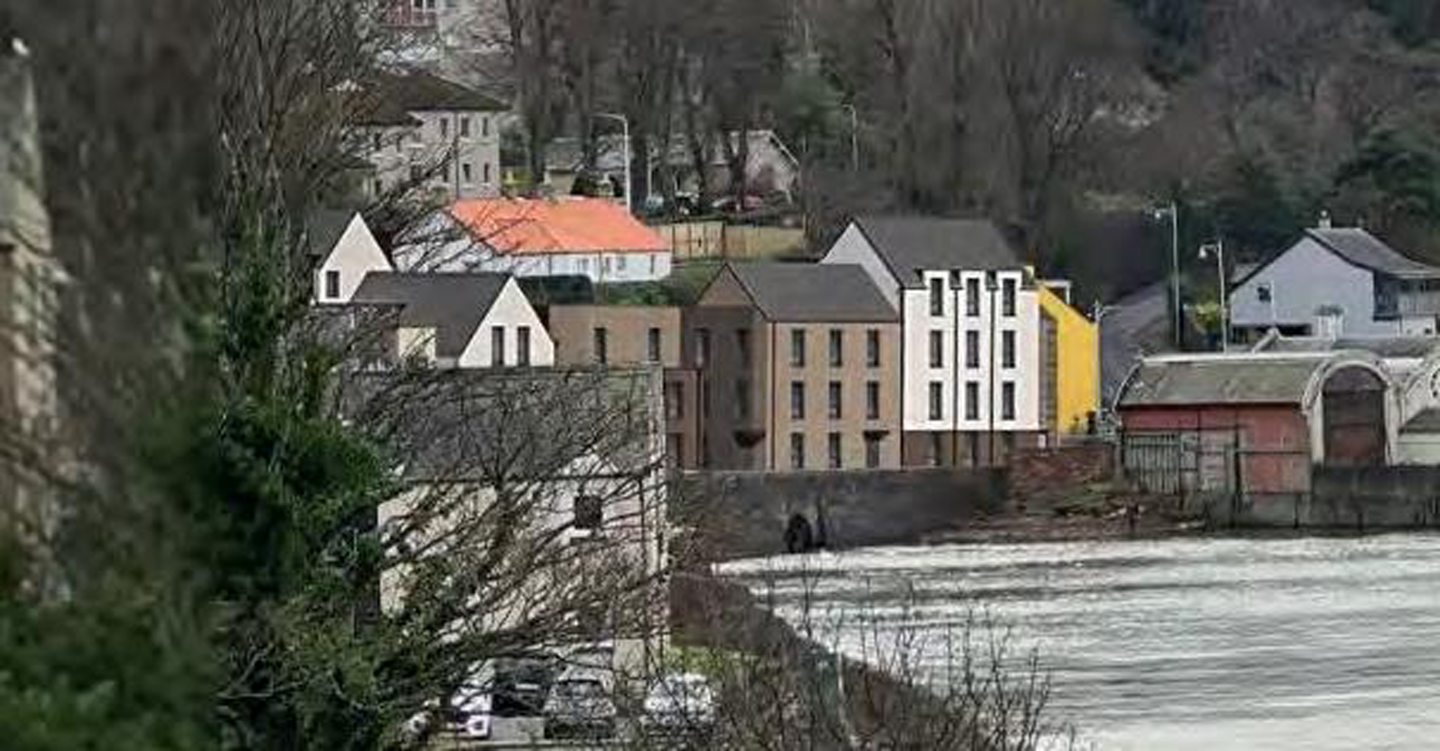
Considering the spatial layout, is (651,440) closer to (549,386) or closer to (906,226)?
(549,386)

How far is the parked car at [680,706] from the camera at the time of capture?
12.1m

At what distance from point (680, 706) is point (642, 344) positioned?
3567 centimetres

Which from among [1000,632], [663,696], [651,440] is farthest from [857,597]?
[663,696]

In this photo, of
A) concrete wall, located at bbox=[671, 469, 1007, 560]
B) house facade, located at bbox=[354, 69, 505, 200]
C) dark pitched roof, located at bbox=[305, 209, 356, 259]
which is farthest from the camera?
concrete wall, located at bbox=[671, 469, 1007, 560]

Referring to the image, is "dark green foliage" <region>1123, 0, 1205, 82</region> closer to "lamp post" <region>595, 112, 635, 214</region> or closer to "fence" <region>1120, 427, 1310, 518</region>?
"lamp post" <region>595, 112, 635, 214</region>

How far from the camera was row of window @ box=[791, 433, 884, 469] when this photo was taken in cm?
5172

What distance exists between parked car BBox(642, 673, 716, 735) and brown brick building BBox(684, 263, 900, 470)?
1428 inches

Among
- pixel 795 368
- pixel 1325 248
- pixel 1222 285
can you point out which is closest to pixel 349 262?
pixel 795 368

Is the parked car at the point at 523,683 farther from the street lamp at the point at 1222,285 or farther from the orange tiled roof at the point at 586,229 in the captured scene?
the street lamp at the point at 1222,285

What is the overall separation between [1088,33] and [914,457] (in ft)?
71.4

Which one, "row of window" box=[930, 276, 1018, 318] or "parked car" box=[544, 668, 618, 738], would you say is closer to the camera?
"parked car" box=[544, 668, 618, 738]

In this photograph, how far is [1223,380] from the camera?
51438mm

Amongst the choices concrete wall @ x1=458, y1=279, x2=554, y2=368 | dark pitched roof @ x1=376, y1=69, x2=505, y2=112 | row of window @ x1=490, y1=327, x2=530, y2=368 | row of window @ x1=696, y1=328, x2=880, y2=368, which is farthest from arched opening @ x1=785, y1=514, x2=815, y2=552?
row of window @ x1=490, y1=327, x2=530, y2=368

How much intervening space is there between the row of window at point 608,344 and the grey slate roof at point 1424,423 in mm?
14108
